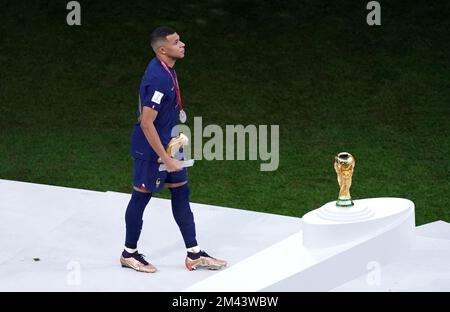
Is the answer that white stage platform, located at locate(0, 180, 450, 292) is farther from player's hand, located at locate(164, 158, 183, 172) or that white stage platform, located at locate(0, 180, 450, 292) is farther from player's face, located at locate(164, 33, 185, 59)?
player's face, located at locate(164, 33, 185, 59)

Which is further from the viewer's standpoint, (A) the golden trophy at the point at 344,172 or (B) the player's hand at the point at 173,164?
(B) the player's hand at the point at 173,164

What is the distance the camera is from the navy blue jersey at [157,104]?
7.15m

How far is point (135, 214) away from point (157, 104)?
0.78 m

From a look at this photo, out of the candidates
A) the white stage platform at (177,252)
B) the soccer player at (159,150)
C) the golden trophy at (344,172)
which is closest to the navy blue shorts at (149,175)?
the soccer player at (159,150)

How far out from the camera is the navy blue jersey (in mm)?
7148

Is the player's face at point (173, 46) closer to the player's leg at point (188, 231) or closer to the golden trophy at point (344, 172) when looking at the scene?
the player's leg at point (188, 231)

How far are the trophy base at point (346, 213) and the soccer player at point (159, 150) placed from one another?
92cm

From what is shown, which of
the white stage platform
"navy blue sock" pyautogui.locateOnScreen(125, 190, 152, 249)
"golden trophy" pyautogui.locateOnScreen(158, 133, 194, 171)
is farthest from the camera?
"navy blue sock" pyautogui.locateOnScreen(125, 190, 152, 249)

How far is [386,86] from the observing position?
1210cm

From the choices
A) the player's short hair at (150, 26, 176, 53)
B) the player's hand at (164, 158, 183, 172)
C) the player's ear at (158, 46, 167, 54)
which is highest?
the player's short hair at (150, 26, 176, 53)

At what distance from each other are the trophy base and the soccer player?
915 millimetres

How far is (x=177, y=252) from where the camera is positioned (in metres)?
7.88

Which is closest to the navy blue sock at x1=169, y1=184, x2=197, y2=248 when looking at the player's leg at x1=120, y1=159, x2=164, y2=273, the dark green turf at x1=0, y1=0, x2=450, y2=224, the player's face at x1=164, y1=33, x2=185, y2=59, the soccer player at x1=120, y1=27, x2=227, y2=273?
the soccer player at x1=120, y1=27, x2=227, y2=273

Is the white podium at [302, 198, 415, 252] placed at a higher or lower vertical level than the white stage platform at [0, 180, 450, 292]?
higher
